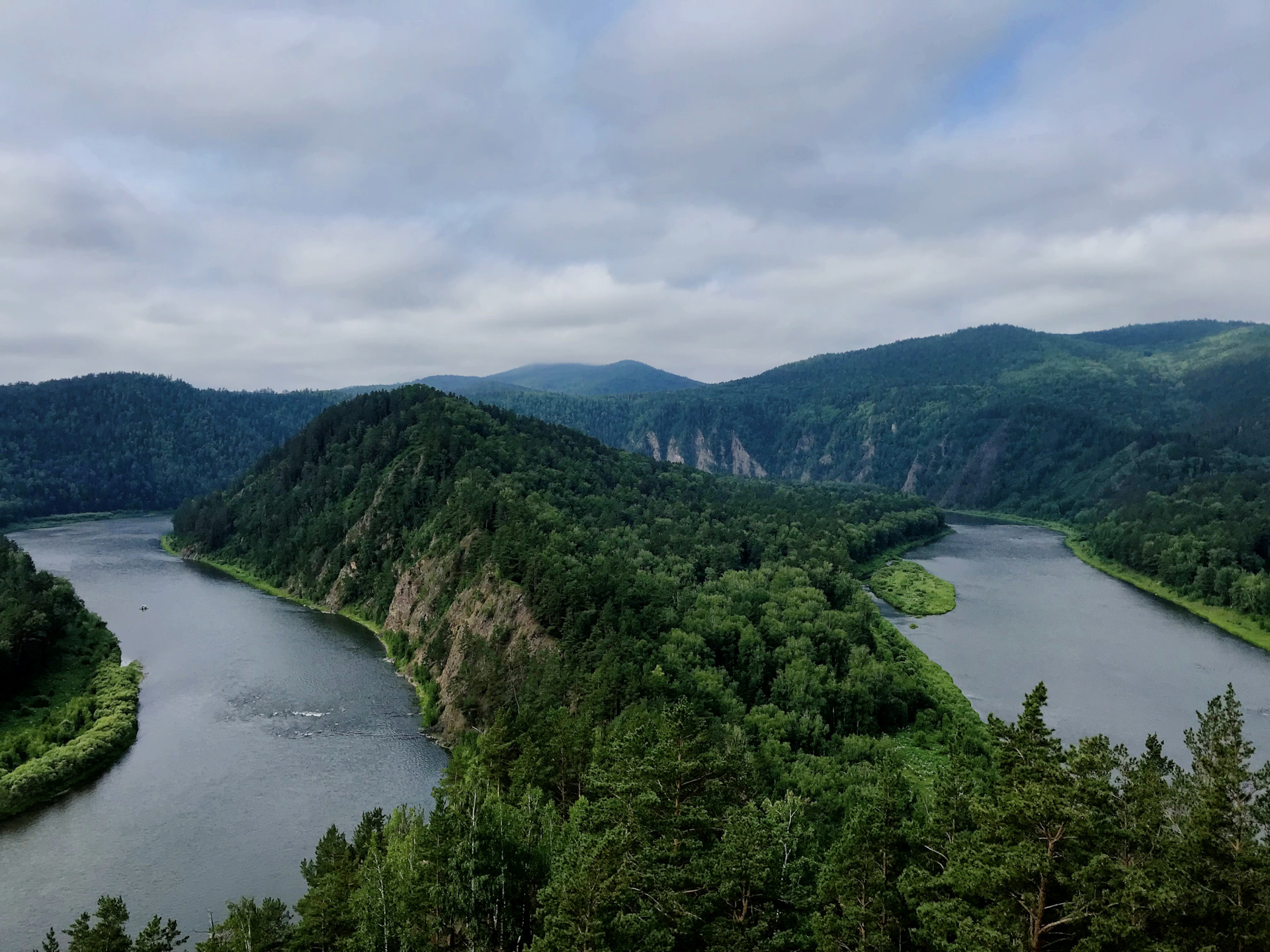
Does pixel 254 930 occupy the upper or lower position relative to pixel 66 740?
upper

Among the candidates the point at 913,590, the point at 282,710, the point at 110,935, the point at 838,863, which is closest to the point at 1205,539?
the point at 913,590

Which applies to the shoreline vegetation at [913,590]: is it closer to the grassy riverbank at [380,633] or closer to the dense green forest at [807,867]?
the grassy riverbank at [380,633]

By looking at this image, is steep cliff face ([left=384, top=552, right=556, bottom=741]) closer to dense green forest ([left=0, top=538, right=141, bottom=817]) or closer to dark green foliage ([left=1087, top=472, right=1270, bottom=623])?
dense green forest ([left=0, top=538, right=141, bottom=817])

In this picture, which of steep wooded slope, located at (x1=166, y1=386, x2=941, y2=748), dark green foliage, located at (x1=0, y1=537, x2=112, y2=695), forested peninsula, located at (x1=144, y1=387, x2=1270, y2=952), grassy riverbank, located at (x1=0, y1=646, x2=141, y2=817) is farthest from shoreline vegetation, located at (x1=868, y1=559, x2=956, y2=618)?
dark green foliage, located at (x1=0, y1=537, x2=112, y2=695)

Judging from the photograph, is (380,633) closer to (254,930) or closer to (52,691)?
(52,691)

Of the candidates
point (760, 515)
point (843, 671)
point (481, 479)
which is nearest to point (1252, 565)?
point (760, 515)

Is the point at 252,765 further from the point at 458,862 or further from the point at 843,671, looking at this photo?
the point at 843,671

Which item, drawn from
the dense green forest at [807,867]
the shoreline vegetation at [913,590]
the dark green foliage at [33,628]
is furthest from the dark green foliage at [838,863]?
the shoreline vegetation at [913,590]
